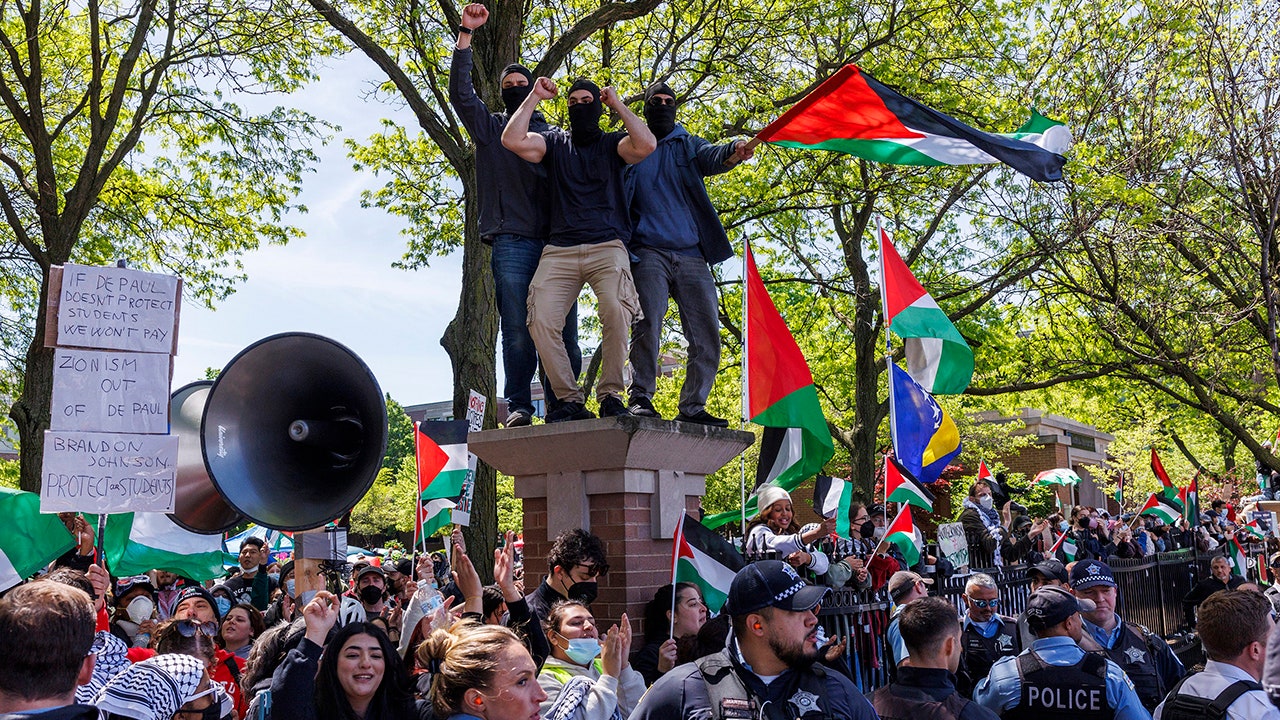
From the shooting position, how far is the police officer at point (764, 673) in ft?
11.1

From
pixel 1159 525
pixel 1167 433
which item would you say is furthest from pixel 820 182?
pixel 1167 433

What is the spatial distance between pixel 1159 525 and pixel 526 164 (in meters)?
17.6

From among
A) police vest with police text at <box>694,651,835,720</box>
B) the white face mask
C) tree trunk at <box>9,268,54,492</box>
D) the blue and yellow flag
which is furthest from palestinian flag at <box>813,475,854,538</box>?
tree trunk at <box>9,268,54,492</box>

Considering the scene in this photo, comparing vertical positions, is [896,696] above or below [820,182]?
below

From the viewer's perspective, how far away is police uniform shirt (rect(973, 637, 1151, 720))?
15.9ft

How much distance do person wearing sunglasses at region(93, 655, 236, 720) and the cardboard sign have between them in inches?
285

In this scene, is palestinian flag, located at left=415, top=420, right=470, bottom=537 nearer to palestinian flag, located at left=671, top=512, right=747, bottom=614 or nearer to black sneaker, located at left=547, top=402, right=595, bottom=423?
black sneaker, located at left=547, top=402, right=595, bottom=423

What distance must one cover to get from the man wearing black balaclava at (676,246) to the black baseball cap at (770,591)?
3332 millimetres

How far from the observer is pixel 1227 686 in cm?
449

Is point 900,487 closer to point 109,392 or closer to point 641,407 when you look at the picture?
point 641,407

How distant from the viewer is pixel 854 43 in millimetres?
16578

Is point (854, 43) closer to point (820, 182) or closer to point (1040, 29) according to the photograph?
point (820, 182)

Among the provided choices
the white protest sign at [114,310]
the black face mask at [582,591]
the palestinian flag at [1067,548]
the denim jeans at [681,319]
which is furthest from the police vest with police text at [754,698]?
the palestinian flag at [1067,548]

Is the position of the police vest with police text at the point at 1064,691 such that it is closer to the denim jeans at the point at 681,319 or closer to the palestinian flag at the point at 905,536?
the denim jeans at the point at 681,319
